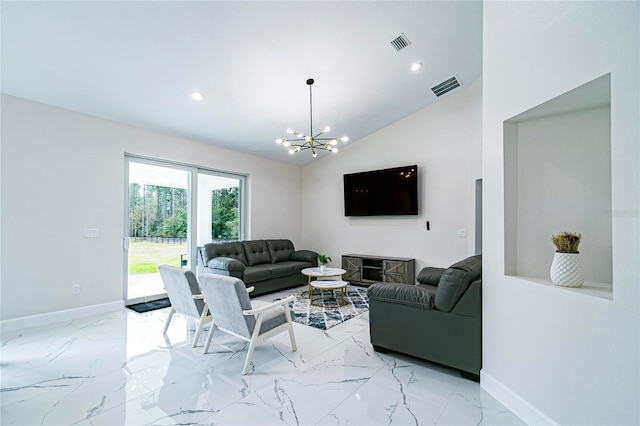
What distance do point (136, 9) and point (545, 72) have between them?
3385mm

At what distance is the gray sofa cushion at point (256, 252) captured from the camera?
5.77m

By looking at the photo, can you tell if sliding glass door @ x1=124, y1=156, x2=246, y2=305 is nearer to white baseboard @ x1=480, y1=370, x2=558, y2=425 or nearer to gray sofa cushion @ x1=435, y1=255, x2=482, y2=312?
gray sofa cushion @ x1=435, y1=255, x2=482, y2=312

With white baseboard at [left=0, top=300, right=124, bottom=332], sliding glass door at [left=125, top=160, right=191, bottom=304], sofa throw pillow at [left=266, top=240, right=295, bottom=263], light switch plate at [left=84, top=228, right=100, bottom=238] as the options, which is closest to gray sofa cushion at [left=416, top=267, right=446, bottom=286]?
sofa throw pillow at [left=266, top=240, right=295, bottom=263]

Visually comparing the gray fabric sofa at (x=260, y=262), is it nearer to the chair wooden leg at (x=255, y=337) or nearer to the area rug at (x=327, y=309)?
the area rug at (x=327, y=309)

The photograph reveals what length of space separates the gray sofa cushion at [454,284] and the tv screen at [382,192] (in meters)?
3.20

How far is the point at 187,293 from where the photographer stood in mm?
3109

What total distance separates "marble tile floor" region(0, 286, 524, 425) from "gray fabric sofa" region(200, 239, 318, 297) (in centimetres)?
159

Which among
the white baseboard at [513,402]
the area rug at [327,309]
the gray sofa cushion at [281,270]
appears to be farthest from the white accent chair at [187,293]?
the white baseboard at [513,402]

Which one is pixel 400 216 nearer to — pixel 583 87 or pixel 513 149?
pixel 513 149

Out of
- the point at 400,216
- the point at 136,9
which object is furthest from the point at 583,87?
the point at 400,216

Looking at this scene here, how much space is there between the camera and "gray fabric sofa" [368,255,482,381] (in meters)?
2.38

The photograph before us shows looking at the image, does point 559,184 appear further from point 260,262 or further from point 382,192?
point 260,262

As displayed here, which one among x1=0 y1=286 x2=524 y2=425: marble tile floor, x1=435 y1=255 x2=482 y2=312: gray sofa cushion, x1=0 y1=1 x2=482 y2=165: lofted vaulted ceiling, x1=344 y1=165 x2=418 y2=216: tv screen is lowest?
x1=0 y1=286 x2=524 y2=425: marble tile floor

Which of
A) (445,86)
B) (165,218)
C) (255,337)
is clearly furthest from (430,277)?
(165,218)
